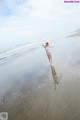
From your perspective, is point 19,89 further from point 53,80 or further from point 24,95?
point 53,80

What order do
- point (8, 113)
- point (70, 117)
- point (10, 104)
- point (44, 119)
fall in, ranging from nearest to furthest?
point (70, 117)
point (44, 119)
point (8, 113)
point (10, 104)

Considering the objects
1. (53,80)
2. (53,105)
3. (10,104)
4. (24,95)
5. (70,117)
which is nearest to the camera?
(70,117)

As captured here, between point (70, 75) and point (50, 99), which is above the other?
point (70, 75)

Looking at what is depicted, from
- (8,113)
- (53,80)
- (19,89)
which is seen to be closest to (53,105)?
(8,113)

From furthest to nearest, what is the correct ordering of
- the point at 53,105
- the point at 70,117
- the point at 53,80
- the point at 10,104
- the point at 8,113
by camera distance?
1. the point at 53,80
2. the point at 10,104
3. the point at 8,113
4. the point at 53,105
5. the point at 70,117

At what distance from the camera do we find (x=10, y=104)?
10.0 m

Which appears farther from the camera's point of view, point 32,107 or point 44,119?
point 32,107

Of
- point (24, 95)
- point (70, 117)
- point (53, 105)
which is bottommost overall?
point (70, 117)

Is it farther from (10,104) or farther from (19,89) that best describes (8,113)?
(19,89)

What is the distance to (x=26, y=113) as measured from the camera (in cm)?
838

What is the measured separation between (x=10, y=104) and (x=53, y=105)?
2.80m

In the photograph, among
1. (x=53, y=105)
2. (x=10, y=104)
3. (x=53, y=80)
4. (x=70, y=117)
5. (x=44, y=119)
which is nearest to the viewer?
(x=70, y=117)

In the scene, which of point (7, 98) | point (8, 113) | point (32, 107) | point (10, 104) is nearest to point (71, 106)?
point (32, 107)

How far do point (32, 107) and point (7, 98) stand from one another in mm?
2884
